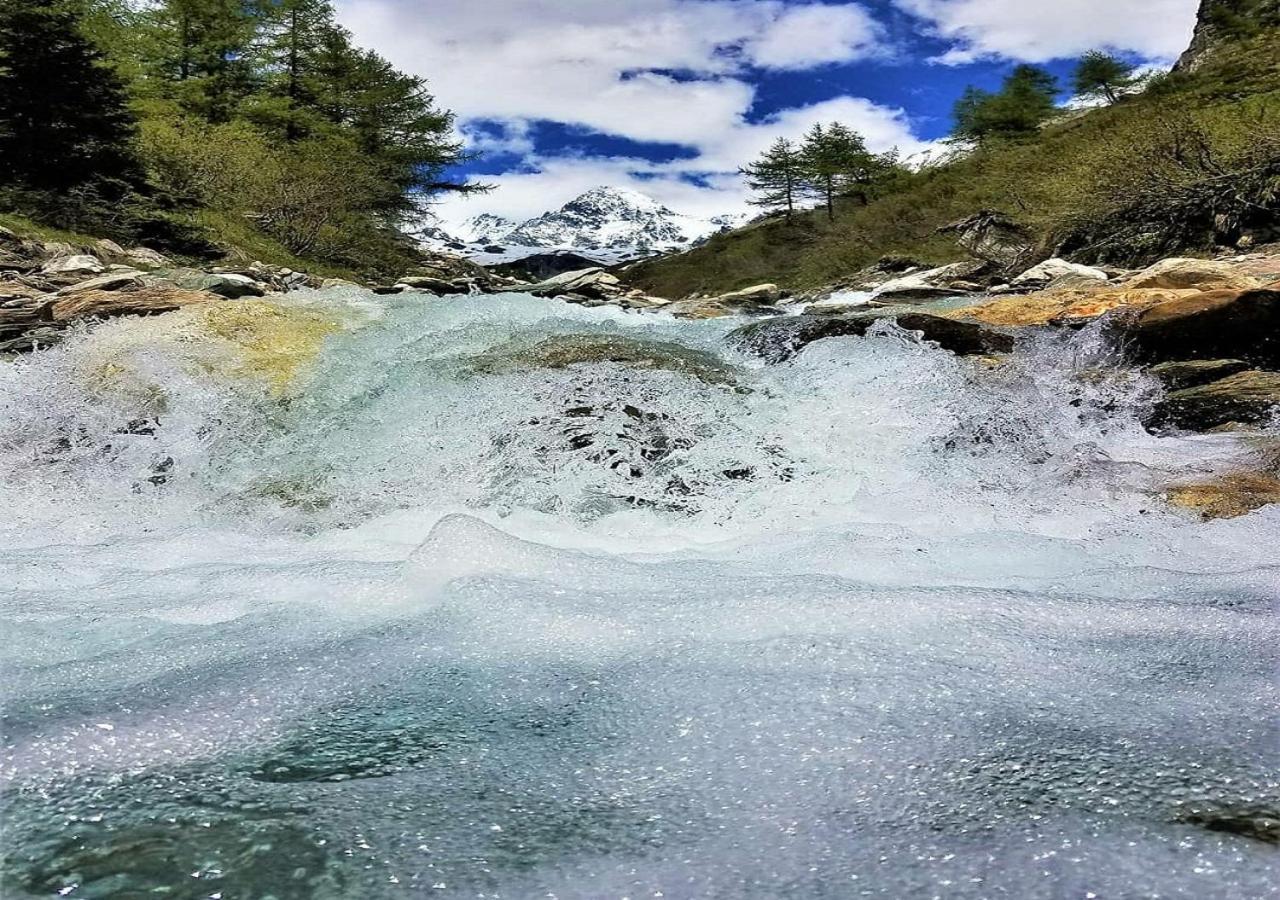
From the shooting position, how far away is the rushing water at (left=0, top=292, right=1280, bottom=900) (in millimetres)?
1353

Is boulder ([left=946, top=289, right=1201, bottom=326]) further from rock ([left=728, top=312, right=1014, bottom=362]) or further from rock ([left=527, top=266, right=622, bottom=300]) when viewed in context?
rock ([left=527, top=266, right=622, bottom=300])

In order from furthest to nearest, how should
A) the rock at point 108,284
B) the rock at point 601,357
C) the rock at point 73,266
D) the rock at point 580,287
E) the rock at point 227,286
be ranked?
the rock at point 580,287
the rock at point 73,266
the rock at point 227,286
the rock at point 108,284
the rock at point 601,357

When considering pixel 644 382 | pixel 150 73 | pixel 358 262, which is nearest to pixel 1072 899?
pixel 644 382

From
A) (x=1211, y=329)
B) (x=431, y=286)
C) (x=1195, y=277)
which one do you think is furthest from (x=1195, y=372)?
(x=431, y=286)

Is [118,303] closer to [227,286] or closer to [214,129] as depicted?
[227,286]

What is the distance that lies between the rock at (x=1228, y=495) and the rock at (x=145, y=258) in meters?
13.3

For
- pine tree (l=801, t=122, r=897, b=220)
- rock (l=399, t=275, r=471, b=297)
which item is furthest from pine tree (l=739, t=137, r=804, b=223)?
rock (l=399, t=275, r=471, b=297)

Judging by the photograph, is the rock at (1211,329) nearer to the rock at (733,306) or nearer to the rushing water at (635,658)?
the rushing water at (635,658)

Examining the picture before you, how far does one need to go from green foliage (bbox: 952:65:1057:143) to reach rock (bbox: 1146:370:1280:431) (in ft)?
132

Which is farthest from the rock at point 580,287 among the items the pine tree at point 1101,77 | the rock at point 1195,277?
the pine tree at point 1101,77

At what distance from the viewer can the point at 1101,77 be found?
42562 millimetres

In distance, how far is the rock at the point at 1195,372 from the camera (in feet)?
18.5

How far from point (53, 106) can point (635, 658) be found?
19227 millimetres

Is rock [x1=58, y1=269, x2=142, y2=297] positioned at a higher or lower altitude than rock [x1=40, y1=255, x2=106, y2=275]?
lower
